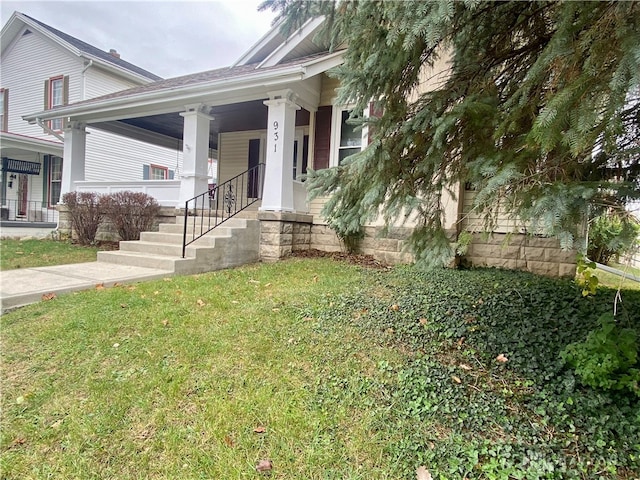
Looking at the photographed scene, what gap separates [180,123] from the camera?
1024 cm

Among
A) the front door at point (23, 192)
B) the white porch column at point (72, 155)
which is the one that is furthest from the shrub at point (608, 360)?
the front door at point (23, 192)

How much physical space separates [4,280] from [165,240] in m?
2.39

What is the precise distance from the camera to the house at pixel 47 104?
48.3ft

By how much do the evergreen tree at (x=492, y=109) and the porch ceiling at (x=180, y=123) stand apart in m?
5.69

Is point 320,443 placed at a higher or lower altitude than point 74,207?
lower

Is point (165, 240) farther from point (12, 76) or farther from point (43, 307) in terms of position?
point (12, 76)

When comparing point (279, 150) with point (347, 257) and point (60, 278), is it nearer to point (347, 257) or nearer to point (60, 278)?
point (347, 257)

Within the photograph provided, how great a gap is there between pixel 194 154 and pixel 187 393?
20.2ft

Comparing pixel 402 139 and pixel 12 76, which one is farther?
pixel 12 76

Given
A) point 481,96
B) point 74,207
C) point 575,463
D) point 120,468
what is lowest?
point 120,468

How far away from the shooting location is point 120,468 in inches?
73.5

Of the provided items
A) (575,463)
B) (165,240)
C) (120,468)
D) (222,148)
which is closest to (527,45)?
(575,463)

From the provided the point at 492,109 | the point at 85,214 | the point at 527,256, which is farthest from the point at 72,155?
the point at 527,256

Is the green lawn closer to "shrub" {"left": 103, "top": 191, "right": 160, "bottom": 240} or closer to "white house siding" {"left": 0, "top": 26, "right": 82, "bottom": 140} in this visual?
"shrub" {"left": 103, "top": 191, "right": 160, "bottom": 240}
